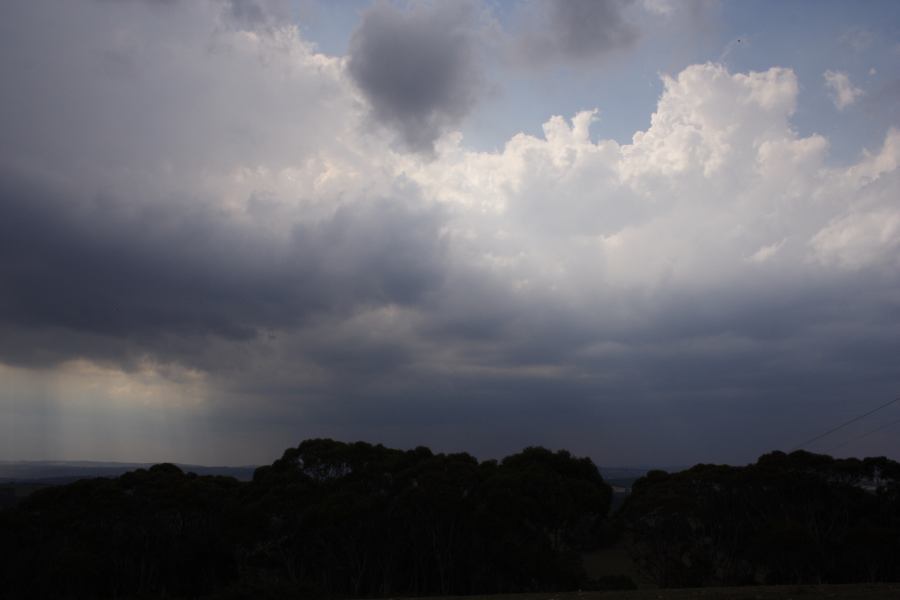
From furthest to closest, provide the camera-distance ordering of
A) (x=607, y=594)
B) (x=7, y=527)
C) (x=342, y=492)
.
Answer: (x=342, y=492), (x=7, y=527), (x=607, y=594)

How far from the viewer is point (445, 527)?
37.4 metres

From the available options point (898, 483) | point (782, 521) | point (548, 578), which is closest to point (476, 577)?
point (548, 578)

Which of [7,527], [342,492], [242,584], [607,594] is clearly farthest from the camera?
[342,492]

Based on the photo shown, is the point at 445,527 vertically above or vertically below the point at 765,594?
below

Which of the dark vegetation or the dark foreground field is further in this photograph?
the dark vegetation

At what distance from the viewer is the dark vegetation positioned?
115 ft

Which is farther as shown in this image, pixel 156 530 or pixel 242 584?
pixel 156 530

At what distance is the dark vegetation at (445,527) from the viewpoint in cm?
3500

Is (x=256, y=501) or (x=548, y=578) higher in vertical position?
(x=256, y=501)

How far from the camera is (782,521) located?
116ft

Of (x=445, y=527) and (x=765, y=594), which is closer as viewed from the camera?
(x=765, y=594)

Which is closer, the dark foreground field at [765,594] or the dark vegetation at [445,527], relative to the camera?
the dark foreground field at [765,594]

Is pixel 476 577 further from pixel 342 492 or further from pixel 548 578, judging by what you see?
pixel 342 492

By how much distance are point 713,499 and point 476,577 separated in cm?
1485
